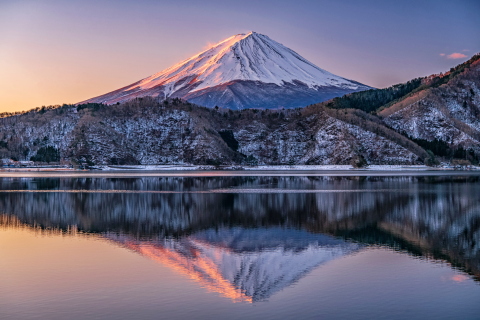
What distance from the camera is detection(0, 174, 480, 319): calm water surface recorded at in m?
19.8

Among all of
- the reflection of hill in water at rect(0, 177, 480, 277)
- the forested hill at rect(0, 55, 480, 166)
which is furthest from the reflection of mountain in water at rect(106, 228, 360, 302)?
the forested hill at rect(0, 55, 480, 166)

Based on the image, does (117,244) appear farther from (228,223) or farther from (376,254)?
(376,254)

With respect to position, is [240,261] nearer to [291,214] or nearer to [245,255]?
[245,255]

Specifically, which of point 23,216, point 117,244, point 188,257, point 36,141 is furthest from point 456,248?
point 36,141

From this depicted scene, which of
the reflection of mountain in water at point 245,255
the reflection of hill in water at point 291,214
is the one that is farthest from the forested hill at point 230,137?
the reflection of mountain in water at point 245,255

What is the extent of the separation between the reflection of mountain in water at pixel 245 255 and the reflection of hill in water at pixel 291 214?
8.26 feet

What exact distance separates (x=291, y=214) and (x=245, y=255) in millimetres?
17596

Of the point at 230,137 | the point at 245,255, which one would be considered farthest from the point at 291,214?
the point at 230,137

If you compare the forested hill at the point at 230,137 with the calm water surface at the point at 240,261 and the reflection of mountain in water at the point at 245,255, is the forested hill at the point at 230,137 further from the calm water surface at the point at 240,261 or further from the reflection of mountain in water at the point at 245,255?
the reflection of mountain in water at the point at 245,255

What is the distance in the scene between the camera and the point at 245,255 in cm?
2933

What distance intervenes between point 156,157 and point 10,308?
161600 millimetres

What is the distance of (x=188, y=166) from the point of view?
170m

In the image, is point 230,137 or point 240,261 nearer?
point 240,261

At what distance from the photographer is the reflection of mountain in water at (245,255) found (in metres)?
23.1
